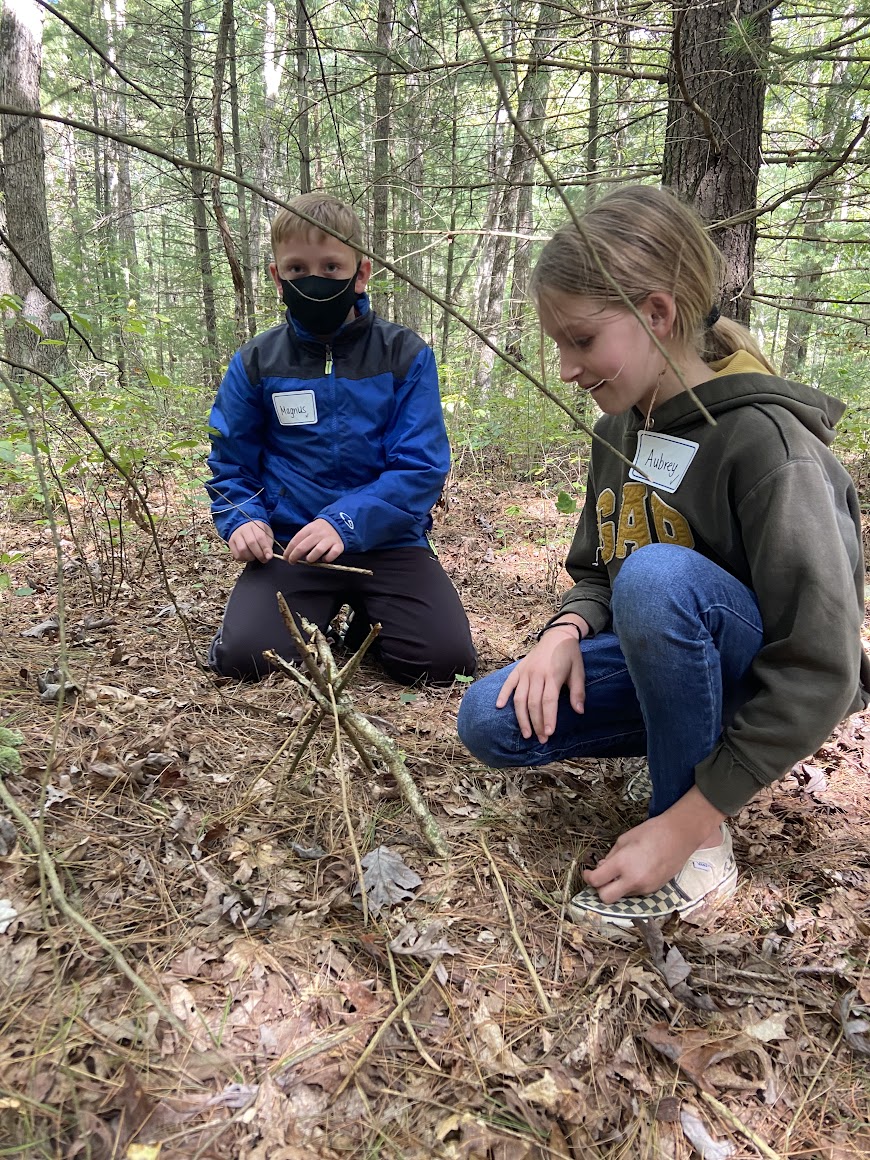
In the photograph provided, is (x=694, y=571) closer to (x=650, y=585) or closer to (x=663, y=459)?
(x=650, y=585)

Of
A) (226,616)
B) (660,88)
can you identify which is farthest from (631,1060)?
(660,88)

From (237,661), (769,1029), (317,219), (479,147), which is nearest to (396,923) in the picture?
(769,1029)

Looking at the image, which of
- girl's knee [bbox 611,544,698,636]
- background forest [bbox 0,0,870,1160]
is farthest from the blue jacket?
girl's knee [bbox 611,544,698,636]

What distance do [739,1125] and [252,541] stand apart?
7.02 ft

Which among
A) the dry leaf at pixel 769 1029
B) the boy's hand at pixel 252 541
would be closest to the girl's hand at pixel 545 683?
the dry leaf at pixel 769 1029

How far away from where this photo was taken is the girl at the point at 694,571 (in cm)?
127

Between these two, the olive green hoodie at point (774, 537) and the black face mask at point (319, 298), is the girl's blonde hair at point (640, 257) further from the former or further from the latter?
the black face mask at point (319, 298)

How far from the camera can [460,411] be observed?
22.0ft

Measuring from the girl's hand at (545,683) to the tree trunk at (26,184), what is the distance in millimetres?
5958

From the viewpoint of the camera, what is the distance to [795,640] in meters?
1.26

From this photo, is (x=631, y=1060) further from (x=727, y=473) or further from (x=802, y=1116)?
(x=727, y=473)

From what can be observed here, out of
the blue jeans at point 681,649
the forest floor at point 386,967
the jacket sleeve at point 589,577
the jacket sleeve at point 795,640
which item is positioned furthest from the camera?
the jacket sleeve at point 589,577

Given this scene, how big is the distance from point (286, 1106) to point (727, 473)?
142cm

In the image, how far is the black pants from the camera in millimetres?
2443
